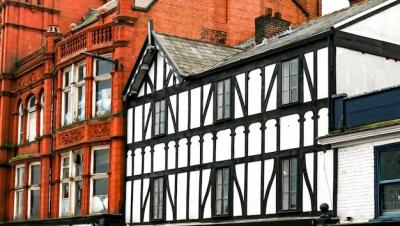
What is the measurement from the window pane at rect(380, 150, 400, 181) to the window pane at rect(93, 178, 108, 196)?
15.1 m

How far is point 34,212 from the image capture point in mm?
38656

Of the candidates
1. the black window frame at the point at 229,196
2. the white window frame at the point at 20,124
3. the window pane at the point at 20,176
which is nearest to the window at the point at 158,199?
the black window frame at the point at 229,196

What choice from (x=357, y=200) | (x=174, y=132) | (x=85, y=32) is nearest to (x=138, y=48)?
(x=85, y=32)

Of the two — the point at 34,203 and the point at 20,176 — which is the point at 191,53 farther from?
the point at 20,176

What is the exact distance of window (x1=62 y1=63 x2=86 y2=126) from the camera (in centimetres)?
3509

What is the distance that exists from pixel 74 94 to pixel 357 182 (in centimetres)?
1743

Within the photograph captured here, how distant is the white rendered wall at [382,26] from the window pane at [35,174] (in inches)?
794

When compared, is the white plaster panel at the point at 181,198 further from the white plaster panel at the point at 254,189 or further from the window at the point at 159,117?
the white plaster panel at the point at 254,189

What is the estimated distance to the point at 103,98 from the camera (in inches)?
1328

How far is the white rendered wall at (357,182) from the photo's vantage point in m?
20.9

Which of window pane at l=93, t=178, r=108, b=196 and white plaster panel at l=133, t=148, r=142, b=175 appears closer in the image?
white plaster panel at l=133, t=148, r=142, b=175

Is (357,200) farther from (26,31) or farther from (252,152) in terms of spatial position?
(26,31)

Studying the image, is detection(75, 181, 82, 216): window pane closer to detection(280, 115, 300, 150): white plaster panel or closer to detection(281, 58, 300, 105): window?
detection(280, 115, 300, 150): white plaster panel

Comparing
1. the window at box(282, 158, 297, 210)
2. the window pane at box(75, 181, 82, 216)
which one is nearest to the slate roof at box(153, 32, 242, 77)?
the window at box(282, 158, 297, 210)
